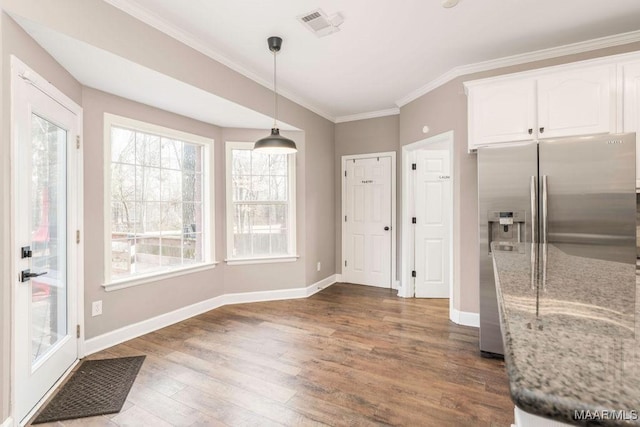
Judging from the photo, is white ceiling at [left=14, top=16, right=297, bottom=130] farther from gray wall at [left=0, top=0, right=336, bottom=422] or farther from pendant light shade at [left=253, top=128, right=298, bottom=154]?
pendant light shade at [left=253, top=128, right=298, bottom=154]

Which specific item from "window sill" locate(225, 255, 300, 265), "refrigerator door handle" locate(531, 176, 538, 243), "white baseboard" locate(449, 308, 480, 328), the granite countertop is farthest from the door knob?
"white baseboard" locate(449, 308, 480, 328)

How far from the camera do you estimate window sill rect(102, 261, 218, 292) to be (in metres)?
2.88

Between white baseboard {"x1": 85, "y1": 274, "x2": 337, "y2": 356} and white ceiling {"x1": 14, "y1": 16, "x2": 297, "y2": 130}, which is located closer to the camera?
white ceiling {"x1": 14, "y1": 16, "x2": 297, "y2": 130}

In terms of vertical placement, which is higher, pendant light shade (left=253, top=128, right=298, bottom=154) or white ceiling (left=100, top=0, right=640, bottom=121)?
white ceiling (left=100, top=0, right=640, bottom=121)

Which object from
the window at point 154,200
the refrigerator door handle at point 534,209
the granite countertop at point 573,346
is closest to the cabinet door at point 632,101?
the refrigerator door handle at point 534,209

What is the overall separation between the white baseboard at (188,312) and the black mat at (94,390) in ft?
0.80

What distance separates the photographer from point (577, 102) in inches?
101

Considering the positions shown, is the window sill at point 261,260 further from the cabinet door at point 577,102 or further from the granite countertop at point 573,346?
the granite countertop at point 573,346

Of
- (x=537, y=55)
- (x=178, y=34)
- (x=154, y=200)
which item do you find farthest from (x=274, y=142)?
(x=537, y=55)

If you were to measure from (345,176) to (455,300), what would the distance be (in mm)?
2516

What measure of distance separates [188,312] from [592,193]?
4029 mm

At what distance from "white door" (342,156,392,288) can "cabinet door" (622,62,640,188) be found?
266cm

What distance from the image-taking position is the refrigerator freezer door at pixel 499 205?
2553mm

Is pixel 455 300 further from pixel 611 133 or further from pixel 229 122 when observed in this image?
pixel 229 122
